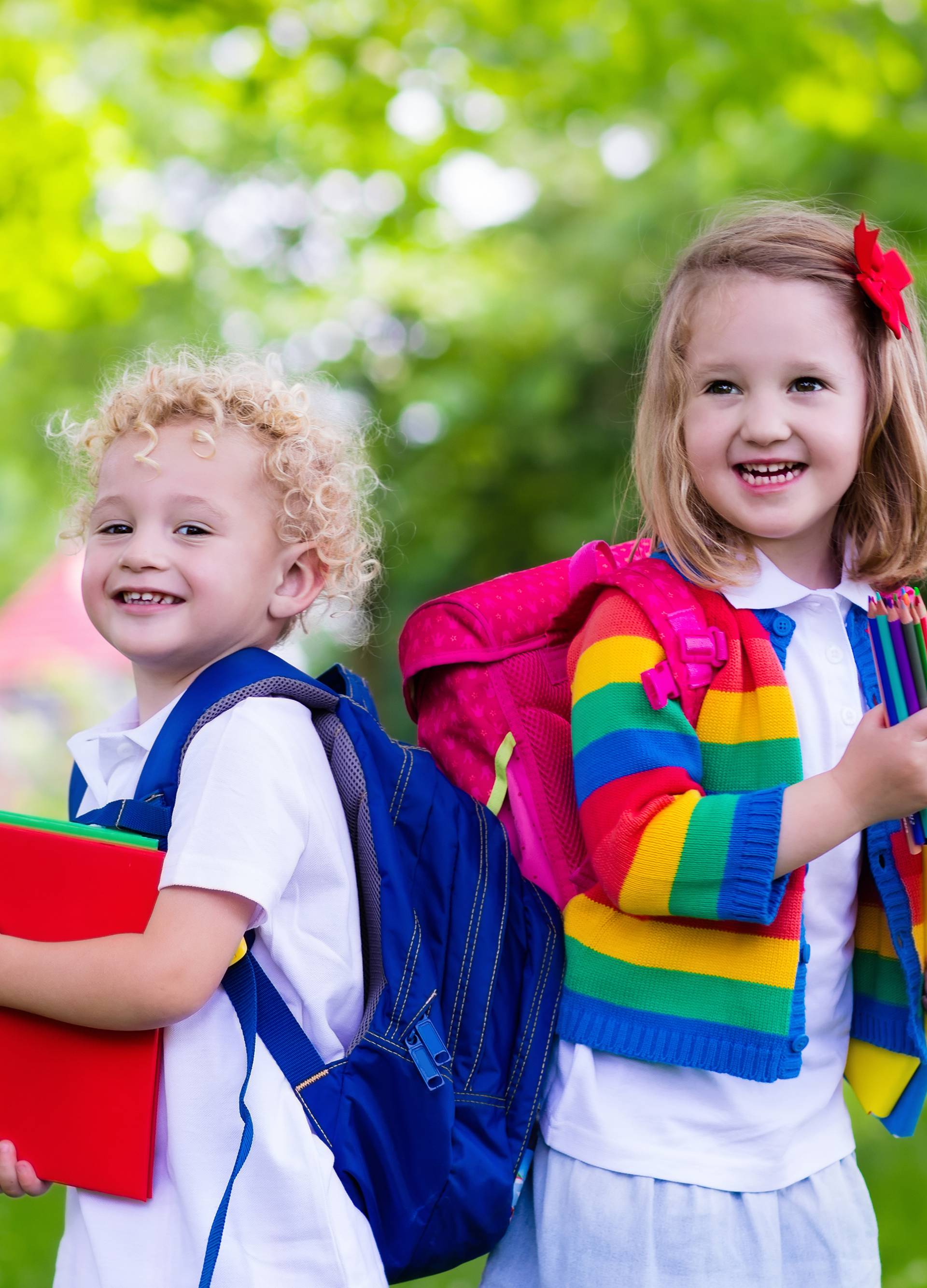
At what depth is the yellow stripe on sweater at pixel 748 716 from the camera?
1.78m

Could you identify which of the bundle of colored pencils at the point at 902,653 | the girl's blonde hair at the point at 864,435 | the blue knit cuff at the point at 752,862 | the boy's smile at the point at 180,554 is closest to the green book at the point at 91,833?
the boy's smile at the point at 180,554

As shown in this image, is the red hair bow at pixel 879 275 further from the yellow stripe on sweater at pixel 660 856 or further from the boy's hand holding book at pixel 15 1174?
the boy's hand holding book at pixel 15 1174

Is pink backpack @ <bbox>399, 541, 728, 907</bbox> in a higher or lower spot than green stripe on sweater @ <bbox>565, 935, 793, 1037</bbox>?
higher

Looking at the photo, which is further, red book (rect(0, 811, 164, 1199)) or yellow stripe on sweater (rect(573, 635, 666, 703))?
yellow stripe on sweater (rect(573, 635, 666, 703))

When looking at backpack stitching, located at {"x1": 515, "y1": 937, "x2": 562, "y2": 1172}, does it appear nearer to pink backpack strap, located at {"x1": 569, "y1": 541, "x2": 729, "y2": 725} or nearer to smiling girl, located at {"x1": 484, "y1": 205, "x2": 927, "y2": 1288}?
smiling girl, located at {"x1": 484, "y1": 205, "x2": 927, "y2": 1288}

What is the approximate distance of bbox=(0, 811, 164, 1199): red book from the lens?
1.65 m

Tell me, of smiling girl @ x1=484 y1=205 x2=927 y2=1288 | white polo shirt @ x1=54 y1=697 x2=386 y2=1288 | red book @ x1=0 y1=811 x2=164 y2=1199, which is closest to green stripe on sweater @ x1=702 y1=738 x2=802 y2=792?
smiling girl @ x1=484 y1=205 x2=927 y2=1288

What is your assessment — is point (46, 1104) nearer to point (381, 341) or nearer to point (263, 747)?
point (263, 747)

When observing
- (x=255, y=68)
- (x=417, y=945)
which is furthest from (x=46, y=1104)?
(x=255, y=68)

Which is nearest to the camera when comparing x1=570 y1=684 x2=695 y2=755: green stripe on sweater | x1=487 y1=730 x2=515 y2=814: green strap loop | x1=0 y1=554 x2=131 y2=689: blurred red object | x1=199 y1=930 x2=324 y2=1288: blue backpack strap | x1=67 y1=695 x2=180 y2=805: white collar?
x1=199 y1=930 x2=324 y2=1288: blue backpack strap

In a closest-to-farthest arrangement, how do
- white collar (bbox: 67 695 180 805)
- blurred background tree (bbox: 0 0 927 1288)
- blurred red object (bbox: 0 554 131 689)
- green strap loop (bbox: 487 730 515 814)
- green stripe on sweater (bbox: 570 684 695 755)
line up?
green stripe on sweater (bbox: 570 684 695 755) < white collar (bbox: 67 695 180 805) < green strap loop (bbox: 487 730 515 814) < blurred background tree (bbox: 0 0 927 1288) < blurred red object (bbox: 0 554 131 689)

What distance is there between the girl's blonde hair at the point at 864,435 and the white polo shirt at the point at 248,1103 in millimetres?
707

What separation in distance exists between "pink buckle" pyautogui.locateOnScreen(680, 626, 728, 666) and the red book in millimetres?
780

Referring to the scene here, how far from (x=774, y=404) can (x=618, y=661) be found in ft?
1.50
